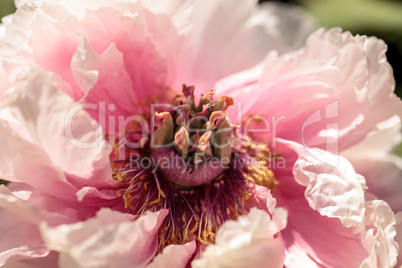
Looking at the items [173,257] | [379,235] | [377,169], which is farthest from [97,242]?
[377,169]

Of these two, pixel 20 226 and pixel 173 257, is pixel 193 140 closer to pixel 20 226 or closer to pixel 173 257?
pixel 173 257

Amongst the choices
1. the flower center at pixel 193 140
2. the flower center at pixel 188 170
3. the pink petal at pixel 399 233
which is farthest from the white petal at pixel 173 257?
the pink petal at pixel 399 233

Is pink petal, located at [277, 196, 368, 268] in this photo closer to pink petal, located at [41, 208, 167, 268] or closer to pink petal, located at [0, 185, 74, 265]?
pink petal, located at [41, 208, 167, 268]

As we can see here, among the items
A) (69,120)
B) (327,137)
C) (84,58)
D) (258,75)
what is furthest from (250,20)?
(69,120)

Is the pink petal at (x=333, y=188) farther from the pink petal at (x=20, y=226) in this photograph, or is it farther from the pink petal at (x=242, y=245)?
the pink petal at (x=20, y=226)

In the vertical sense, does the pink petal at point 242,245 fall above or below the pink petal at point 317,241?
above

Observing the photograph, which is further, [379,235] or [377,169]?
[377,169]
